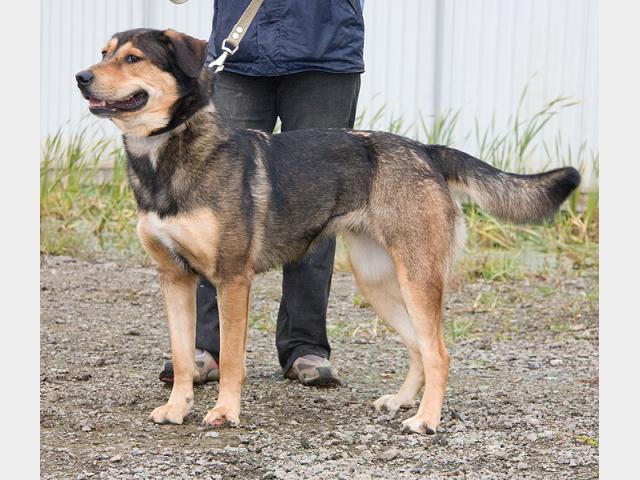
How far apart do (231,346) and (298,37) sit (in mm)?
1529

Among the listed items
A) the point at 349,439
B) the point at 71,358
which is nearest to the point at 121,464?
the point at 349,439

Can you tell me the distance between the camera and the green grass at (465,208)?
805 centimetres

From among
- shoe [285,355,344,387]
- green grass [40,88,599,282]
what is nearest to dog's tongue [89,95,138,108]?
shoe [285,355,344,387]

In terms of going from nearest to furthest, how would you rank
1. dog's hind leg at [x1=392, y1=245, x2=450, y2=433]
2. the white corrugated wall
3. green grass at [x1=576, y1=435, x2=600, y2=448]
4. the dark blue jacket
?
green grass at [x1=576, y1=435, x2=600, y2=448], dog's hind leg at [x1=392, y1=245, x2=450, y2=433], the dark blue jacket, the white corrugated wall

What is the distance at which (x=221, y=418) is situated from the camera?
4.22m

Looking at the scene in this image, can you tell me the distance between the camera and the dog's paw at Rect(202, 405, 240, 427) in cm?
420

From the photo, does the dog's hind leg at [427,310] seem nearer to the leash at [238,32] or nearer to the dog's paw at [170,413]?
the dog's paw at [170,413]

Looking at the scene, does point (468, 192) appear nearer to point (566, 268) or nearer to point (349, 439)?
point (349, 439)

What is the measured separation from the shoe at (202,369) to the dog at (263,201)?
0.50 metres

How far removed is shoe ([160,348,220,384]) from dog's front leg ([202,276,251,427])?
1.98 feet

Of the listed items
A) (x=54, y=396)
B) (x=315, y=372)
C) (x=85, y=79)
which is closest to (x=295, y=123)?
(x=315, y=372)

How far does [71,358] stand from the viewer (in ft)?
17.7

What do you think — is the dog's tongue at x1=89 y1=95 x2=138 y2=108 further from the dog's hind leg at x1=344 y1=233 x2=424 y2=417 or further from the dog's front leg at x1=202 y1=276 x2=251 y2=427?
the dog's hind leg at x1=344 y1=233 x2=424 y2=417

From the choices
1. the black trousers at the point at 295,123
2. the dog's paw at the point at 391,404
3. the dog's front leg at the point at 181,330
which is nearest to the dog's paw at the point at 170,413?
the dog's front leg at the point at 181,330
